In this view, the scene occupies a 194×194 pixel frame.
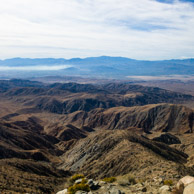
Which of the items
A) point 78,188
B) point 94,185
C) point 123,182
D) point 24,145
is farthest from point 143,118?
point 78,188

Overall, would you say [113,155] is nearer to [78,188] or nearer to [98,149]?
[98,149]

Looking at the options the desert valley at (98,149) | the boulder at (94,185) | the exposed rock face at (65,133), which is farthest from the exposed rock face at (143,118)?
the boulder at (94,185)

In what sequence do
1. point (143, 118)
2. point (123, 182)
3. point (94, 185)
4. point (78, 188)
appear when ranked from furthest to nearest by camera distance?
point (143, 118), point (123, 182), point (94, 185), point (78, 188)

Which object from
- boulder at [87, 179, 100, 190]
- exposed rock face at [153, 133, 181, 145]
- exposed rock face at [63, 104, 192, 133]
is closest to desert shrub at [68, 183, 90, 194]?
boulder at [87, 179, 100, 190]

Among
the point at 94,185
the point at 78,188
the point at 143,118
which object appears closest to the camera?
the point at 78,188

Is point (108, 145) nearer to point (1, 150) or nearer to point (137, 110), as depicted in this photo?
point (1, 150)

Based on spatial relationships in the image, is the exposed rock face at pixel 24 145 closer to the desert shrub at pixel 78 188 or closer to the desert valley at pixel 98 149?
the desert valley at pixel 98 149

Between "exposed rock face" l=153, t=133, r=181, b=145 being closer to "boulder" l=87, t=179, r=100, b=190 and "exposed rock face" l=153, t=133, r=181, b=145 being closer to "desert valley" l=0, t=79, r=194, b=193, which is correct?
"desert valley" l=0, t=79, r=194, b=193

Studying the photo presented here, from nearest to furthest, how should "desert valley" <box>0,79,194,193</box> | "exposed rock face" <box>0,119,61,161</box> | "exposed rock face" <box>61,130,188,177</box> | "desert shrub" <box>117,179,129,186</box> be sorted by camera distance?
"desert shrub" <box>117,179,129,186</box>
"desert valley" <box>0,79,194,193</box>
"exposed rock face" <box>61,130,188,177</box>
"exposed rock face" <box>0,119,61,161</box>
